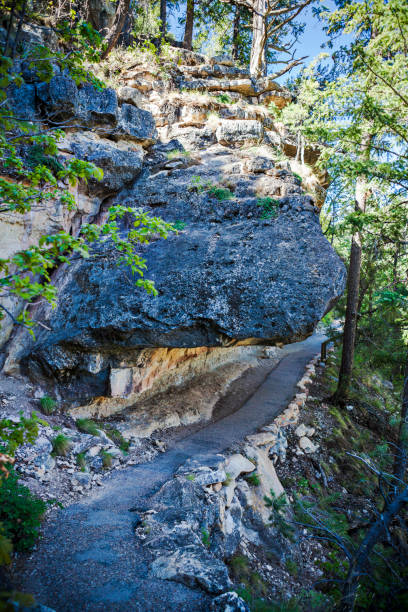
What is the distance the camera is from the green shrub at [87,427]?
7.11 meters

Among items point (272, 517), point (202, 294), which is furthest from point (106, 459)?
point (202, 294)

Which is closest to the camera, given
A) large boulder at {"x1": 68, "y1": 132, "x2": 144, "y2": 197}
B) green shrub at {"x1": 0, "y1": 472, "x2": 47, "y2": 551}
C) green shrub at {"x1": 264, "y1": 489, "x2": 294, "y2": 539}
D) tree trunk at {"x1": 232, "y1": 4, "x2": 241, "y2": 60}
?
green shrub at {"x1": 0, "y1": 472, "x2": 47, "y2": 551}

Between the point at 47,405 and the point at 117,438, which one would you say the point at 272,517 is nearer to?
the point at 117,438

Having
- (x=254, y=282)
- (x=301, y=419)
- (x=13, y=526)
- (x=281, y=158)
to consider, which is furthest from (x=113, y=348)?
(x=281, y=158)

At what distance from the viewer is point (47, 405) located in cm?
736

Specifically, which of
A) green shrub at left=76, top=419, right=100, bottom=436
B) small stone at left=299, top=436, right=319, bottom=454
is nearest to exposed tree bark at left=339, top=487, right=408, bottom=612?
green shrub at left=76, top=419, right=100, bottom=436

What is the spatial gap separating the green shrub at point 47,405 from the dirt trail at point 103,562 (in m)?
2.37

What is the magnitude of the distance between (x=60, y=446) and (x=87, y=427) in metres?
1.23

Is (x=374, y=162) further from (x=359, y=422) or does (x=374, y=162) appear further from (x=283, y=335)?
(x=359, y=422)

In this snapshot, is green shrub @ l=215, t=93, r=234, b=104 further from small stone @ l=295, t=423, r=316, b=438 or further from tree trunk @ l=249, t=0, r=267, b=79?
small stone @ l=295, t=423, r=316, b=438

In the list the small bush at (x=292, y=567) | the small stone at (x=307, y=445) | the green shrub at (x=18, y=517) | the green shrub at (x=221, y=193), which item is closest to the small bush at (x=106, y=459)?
the green shrub at (x=18, y=517)

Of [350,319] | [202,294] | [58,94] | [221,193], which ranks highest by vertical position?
[58,94]

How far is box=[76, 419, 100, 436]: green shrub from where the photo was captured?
711 cm

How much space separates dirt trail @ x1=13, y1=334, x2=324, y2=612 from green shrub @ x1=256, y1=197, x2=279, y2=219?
6718mm
